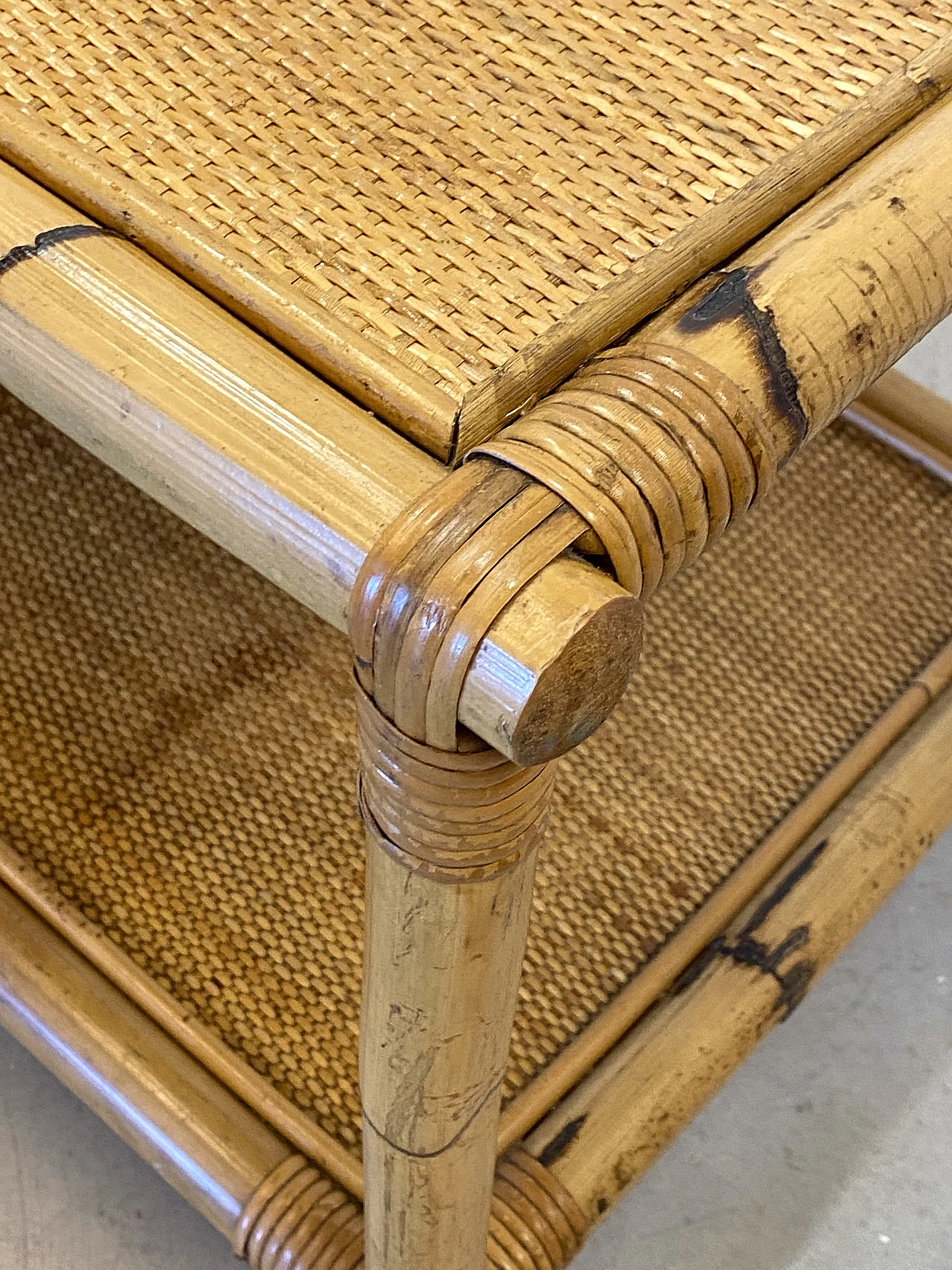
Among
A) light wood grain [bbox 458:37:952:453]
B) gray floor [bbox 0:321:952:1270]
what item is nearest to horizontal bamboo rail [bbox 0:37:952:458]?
light wood grain [bbox 458:37:952:453]

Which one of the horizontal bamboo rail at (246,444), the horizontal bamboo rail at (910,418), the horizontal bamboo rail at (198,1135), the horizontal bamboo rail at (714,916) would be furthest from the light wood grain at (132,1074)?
the horizontal bamboo rail at (910,418)

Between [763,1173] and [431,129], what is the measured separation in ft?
1.81

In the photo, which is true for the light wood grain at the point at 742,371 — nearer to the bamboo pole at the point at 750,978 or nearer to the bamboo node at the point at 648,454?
the bamboo node at the point at 648,454

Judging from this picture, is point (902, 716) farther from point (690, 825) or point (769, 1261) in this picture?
point (769, 1261)

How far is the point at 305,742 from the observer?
0.72m

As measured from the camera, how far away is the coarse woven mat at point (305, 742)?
0.65 m

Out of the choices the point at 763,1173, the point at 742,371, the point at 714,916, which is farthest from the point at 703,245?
the point at 763,1173

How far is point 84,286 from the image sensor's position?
0.36m

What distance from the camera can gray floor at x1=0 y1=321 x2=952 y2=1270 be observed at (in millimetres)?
679

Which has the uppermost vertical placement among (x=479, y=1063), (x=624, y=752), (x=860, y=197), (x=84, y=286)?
(x=860, y=197)

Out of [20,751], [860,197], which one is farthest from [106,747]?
[860,197]

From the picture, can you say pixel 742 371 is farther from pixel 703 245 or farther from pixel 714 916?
pixel 714 916

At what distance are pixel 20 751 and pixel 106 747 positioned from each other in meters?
0.04

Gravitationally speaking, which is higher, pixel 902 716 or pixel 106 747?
pixel 902 716
